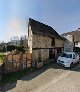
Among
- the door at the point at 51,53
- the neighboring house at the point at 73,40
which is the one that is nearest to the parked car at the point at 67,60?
the door at the point at 51,53

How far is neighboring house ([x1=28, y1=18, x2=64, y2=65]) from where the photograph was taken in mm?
24094

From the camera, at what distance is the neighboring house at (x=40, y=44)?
24094 millimetres

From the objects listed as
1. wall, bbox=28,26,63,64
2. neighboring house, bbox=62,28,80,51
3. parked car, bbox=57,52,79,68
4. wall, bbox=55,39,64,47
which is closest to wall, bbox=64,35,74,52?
neighboring house, bbox=62,28,80,51

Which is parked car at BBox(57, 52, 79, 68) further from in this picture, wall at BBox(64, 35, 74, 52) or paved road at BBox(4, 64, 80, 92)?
wall at BBox(64, 35, 74, 52)

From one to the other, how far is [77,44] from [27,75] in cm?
2876

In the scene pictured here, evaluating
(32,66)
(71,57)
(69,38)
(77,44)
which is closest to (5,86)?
(32,66)

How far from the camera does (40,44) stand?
25984mm

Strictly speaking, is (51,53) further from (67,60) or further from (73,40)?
(73,40)

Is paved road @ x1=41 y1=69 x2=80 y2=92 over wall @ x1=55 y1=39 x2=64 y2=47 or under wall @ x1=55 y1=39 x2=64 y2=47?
under

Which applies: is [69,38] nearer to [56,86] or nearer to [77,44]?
[77,44]

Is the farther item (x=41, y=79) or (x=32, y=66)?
(x=32, y=66)

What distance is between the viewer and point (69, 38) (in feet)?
131

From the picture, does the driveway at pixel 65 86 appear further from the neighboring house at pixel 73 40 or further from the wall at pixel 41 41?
the neighboring house at pixel 73 40

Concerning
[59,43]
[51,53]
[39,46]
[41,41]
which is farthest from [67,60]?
[59,43]
